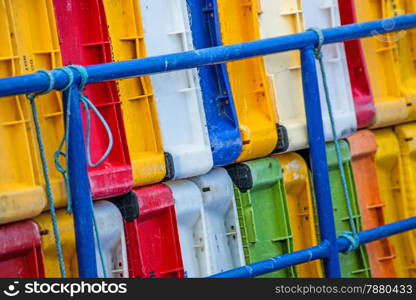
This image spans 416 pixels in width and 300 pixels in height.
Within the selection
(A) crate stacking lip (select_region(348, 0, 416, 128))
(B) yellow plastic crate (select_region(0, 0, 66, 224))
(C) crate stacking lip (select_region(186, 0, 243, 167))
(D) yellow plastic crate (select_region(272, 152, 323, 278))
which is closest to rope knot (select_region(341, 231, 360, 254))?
(D) yellow plastic crate (select_region(272, 152, 323, 278))

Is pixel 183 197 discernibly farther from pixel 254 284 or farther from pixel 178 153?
pixel 254 284

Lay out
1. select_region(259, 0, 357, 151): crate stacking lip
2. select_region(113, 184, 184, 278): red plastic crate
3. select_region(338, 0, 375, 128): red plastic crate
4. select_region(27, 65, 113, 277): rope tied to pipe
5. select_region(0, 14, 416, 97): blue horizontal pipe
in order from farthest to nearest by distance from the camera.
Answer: select_region(338, 0, 375, 128): red plastic crate → select_region(259, 0, 357, 151): crate stacking lip → select_region(113, 184, 184, 278): red plastic crate → select_region(27, 65, 113, 277): rope tied to pipe → select_region(0, 14, 416, 97): blue horizontal pipe

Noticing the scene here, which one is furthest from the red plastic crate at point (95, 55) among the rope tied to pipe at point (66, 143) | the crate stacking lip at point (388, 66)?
the crate stacking lip at point (388, 66)

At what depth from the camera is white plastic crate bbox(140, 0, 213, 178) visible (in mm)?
5488

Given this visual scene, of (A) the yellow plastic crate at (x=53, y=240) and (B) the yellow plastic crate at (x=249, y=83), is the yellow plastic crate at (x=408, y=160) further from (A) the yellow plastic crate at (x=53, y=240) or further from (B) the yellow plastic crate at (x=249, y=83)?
(A) the yellow plastic crate at (x=53, y=240)

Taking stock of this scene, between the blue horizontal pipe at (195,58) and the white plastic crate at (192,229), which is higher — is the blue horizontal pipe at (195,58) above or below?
above

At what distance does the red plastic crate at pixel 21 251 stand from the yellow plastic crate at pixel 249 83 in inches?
52.6

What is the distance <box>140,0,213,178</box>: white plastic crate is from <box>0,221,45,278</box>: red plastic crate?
85 centimetres

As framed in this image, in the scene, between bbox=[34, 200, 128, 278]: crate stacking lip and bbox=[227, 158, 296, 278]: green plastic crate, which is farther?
bbox=[227, 158, 296, 278]: green plastic crate

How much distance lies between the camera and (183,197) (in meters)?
5.54

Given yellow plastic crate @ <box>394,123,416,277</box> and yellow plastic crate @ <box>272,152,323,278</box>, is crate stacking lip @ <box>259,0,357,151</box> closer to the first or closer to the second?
yellow plastic crate @ <box>272,152,323,278</box>

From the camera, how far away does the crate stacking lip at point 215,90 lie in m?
5.71

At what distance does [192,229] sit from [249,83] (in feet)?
2.80

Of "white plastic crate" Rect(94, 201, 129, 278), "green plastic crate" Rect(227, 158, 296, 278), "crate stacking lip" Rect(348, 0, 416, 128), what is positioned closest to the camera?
"white plastic crate" Rect(94, 201, 129, 278)
